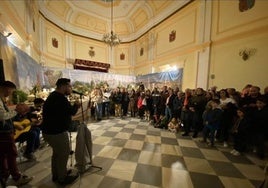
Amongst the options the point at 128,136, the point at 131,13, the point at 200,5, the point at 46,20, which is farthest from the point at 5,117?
the point at 131,13

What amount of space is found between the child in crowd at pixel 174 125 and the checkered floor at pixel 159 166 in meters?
0.85

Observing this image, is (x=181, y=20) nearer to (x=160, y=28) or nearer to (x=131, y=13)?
(x=160, y=28)

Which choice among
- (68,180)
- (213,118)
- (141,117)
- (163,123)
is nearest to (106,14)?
(141,117)

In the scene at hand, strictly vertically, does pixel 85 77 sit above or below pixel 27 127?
above

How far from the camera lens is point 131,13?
10.6 metres

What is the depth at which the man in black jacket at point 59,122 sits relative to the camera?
1.80 m

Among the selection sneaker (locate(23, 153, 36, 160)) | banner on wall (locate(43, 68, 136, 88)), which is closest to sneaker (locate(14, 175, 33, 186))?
sneaker (locate(23, 153, 36, 160))

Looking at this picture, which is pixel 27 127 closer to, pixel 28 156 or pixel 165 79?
pixel 28 156

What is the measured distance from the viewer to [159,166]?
2.55 meters

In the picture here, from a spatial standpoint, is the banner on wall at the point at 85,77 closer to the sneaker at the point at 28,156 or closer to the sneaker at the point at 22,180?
the sneaker at the point at 28,156

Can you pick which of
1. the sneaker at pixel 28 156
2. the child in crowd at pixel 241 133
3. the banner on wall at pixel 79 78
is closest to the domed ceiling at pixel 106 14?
the banner on wall at pixel 79 78

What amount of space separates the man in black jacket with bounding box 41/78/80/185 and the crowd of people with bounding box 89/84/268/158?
3.49 metres

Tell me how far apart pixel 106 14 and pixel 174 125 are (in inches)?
418

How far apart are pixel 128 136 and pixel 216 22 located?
6286 millimetres
